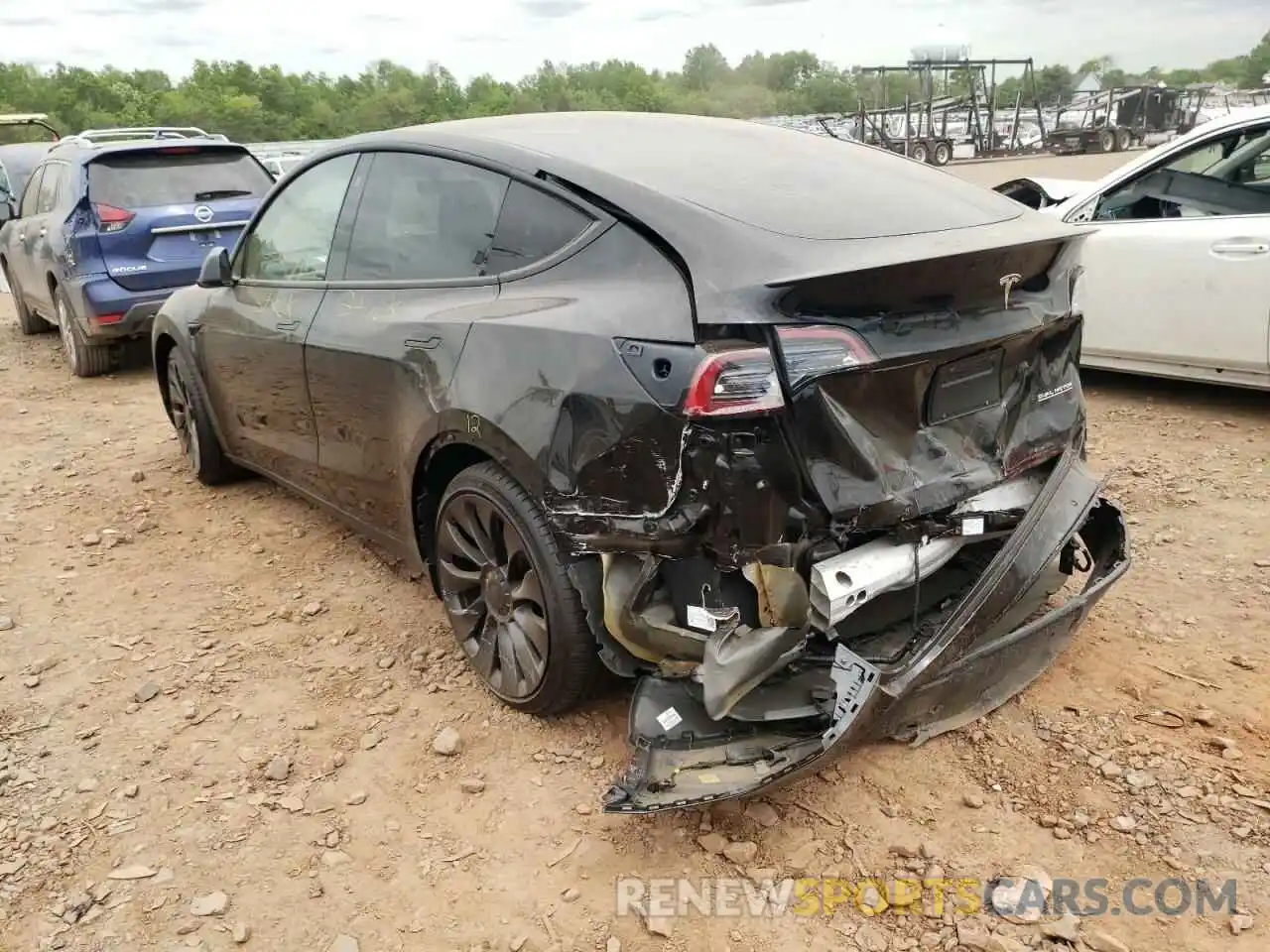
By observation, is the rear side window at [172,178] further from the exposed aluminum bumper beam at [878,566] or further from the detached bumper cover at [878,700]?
the exposed aluminum bumper beam at [878,566]

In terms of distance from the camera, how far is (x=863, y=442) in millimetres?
2174

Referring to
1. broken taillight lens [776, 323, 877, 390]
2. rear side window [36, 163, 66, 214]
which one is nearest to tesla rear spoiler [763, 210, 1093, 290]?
broken taillight lens [776, 323, 877, 390]

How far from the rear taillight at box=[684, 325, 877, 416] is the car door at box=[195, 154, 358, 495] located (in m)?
1.92

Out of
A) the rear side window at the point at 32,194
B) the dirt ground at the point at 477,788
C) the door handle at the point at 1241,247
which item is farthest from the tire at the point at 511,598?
the rear side window at the point at 32,194

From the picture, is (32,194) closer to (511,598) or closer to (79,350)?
(79,350)

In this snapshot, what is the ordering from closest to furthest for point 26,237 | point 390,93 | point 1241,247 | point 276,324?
1. point 276,324
2. point 1241,247
3. point 26,237
4. point 390,93

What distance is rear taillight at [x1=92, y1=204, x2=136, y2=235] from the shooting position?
23.2 feet

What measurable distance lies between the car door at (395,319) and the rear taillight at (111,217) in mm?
4685

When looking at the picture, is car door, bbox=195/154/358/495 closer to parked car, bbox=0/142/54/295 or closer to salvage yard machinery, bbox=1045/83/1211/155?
parked car, bbox=0/142/54/295

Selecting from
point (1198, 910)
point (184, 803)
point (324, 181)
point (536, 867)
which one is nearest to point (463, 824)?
point (536, 867)

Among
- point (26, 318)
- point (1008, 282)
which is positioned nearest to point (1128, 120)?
point (26, 318)

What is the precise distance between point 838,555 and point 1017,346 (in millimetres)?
811

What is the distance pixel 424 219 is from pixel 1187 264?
4001 millimetres

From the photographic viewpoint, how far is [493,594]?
2846mm
